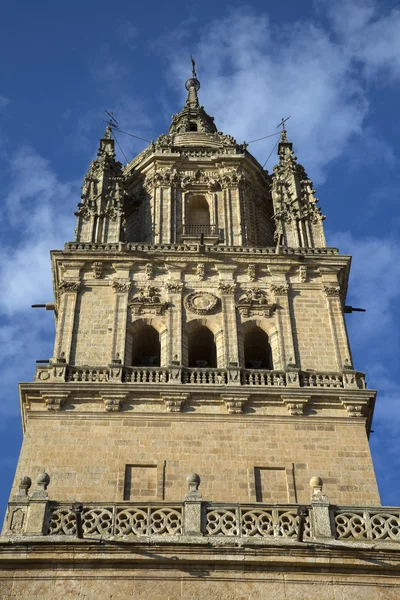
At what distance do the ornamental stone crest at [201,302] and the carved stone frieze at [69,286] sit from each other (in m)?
3.23

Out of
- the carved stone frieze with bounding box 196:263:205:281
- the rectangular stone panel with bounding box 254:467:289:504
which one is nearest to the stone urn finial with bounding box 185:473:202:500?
the rectangular stone panel with bounding box 254:467:289:504

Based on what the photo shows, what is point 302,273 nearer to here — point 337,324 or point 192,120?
point 337,324

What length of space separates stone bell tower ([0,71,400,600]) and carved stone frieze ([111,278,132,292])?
56 millimetres

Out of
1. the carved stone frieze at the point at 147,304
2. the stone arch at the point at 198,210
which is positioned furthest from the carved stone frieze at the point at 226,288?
the stone arch at the point at 198,210

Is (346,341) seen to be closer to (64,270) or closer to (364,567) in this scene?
(64,270)

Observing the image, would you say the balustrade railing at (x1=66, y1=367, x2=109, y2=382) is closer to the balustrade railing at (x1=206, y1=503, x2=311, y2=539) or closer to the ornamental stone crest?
the ornamental stone crest

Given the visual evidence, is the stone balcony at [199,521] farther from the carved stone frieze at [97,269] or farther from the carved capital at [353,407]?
the carved stone frieze at [97,269]

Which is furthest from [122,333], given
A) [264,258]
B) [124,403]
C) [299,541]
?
[299,541]

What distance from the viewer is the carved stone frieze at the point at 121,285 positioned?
28.1 meters

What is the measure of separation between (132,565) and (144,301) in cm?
1271

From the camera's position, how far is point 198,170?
34.3 meters

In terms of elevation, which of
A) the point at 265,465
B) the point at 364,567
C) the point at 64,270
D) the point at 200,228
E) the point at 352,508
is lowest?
the point at 364,567

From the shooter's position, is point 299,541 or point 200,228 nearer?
point 299,541

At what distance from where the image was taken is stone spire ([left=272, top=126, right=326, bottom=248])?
30.9 m
